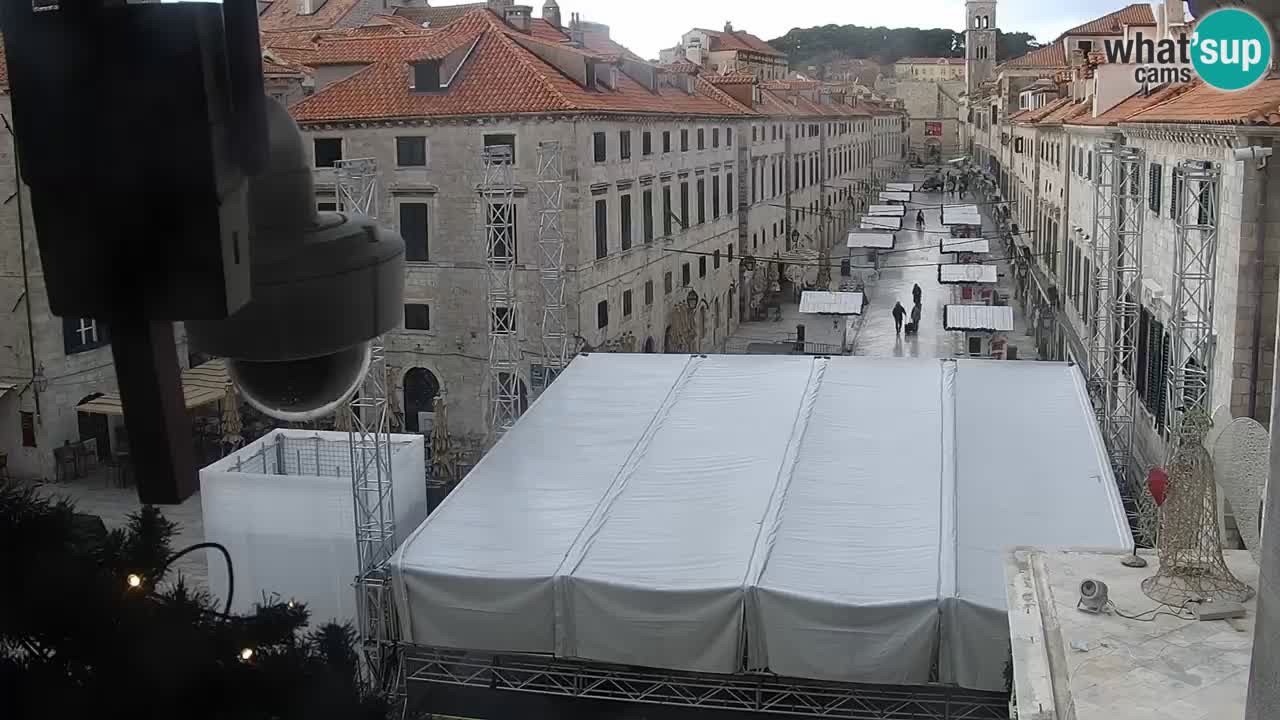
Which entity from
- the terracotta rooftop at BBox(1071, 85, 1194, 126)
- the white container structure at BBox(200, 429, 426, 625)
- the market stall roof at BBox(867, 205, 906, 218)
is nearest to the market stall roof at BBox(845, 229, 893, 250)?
the market stall roof at BBox(867, 205, 906, 218)

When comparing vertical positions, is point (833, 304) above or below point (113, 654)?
below

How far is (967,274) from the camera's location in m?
34.4

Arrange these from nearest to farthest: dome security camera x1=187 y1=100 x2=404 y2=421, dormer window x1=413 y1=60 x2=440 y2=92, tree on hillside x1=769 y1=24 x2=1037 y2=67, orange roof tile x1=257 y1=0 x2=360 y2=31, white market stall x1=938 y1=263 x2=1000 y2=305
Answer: dome security camera x1=187 y1=100 x2=404 y2=421
dormer window x1=413 y1=60 x2=440 y2=92
white market stall x1=938 y1=263 x2=1000 y2=305
orange roof tile x1=257 y1=0 x2=360 y2=31
tree on hillside x1=769 y1=24 x2=1037 y2=67

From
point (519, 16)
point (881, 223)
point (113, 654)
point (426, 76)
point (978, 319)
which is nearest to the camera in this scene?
point (113, 654)

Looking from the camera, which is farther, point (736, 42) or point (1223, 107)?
point (736, 42)

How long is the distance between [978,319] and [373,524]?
18.5m

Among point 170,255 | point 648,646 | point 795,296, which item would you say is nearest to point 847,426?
point 648,646

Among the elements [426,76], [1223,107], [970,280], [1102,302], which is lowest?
[970,280]

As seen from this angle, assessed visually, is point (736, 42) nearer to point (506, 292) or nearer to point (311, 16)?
point (311, 16)

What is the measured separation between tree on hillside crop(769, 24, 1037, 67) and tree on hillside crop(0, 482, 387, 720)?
115 metres

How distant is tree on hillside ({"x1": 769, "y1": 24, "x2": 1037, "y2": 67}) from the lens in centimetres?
11788

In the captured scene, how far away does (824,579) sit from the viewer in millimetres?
10219

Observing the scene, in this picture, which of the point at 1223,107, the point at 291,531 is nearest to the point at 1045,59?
the point at 1223,107

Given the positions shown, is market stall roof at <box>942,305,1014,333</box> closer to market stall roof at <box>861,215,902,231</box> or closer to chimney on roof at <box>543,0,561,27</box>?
chimney on roof at <box>543,0,561,27</box>
